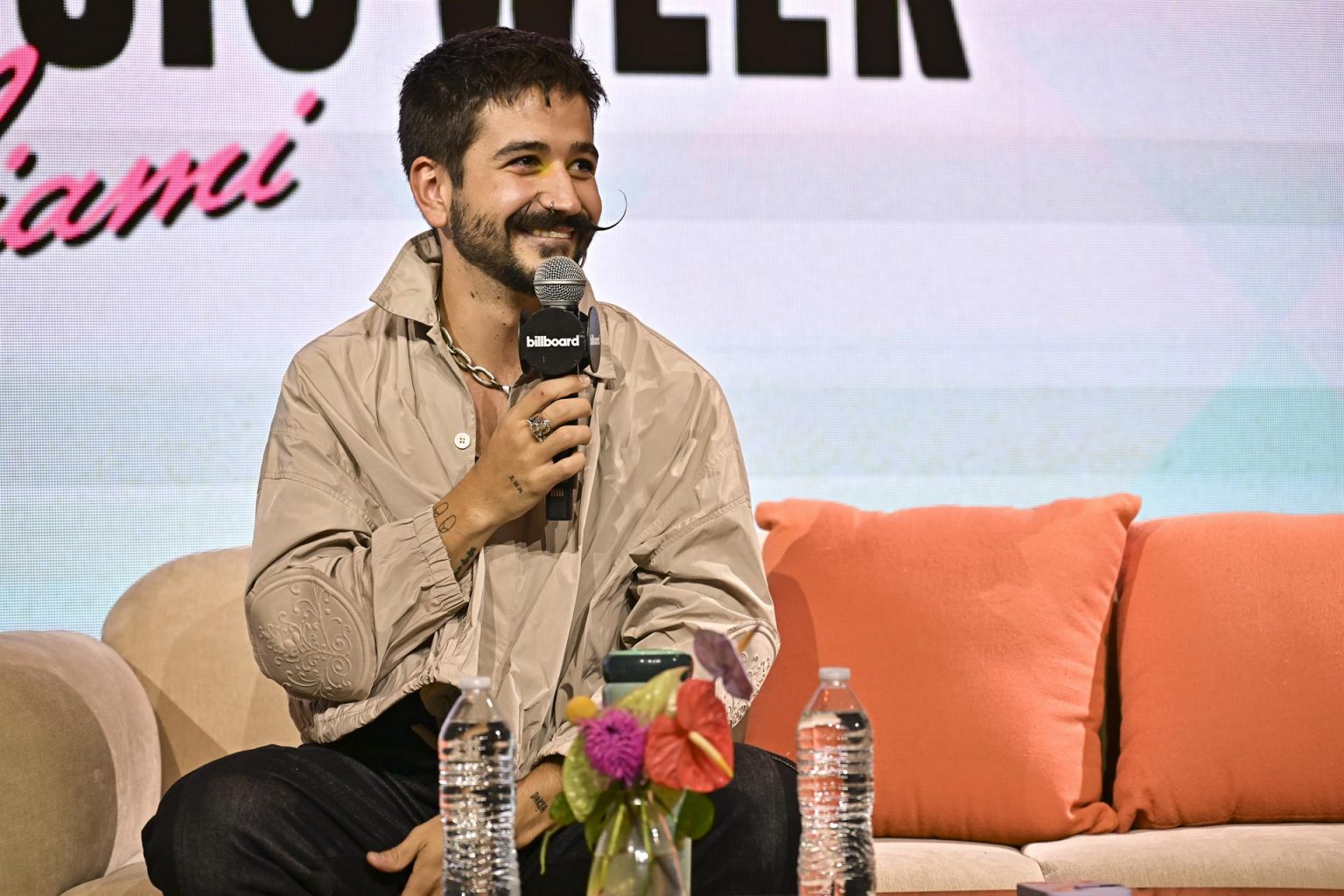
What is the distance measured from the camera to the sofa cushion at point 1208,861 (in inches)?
82.0

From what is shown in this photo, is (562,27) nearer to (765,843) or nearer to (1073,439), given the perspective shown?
(1073,439)

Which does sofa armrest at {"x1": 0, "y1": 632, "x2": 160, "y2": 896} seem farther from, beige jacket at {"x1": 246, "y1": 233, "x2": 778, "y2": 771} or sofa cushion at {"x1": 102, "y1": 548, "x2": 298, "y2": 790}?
beige jacket at {"x1": 246, "y1": 233, "x2": 778, "y2": 771}

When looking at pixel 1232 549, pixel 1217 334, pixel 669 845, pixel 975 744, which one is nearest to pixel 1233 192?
pixel 1217 334

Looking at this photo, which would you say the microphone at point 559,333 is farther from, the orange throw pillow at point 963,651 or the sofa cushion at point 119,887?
the sofa cushion at point 119,887

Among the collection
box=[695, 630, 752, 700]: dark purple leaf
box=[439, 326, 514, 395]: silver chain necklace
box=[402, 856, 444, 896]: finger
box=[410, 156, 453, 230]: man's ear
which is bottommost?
box=[402, 856, 444, 896]: finger

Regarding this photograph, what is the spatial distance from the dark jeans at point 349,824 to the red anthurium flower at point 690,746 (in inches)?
22.2

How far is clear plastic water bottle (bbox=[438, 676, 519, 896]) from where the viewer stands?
144 cm

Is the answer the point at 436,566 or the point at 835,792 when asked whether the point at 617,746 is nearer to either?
the point at 835,792

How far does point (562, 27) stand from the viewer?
9.36ft

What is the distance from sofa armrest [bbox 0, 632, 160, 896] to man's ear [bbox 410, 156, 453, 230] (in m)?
0.85

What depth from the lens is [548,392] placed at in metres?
1.83

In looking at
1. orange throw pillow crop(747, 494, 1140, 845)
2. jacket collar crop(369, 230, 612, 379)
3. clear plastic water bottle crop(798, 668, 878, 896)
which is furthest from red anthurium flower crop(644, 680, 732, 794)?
orange throw pillow crop(747, 494, 1140, 845)

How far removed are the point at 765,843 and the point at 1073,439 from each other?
131 cm

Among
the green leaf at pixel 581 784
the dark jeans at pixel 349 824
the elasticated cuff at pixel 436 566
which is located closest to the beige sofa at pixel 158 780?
the dark jeans at pixel 349 824
